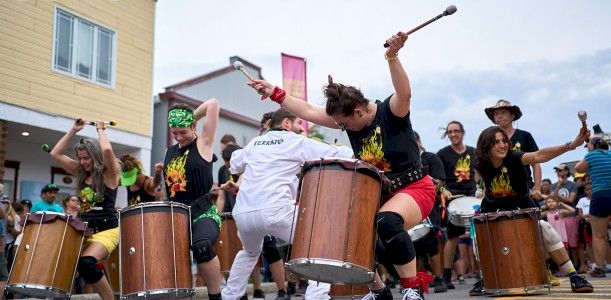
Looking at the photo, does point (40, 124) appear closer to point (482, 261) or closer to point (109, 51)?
point (109, 51)

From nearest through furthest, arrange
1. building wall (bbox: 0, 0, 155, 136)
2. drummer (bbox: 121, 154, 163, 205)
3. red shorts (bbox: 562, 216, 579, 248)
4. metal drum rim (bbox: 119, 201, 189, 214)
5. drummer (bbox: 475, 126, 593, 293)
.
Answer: metal drum rim (bbox: 119, 201, 189, 214) → drummer (bbox: 475, 126, 593, 293) → drummer (bbox: 121, 154, 163, 205) → red shorts (bbox: 562, 216, 579, 248) → building wall (bbox: 0, 0, 155, 136)

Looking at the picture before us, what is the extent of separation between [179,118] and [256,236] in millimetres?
1445

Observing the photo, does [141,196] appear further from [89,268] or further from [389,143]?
[389,143]

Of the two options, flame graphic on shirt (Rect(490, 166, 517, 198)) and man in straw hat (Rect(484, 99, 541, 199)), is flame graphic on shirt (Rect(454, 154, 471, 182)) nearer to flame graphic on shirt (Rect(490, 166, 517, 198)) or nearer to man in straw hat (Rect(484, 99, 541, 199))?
man in straw hat (Rect(484, 99, 541, 199))

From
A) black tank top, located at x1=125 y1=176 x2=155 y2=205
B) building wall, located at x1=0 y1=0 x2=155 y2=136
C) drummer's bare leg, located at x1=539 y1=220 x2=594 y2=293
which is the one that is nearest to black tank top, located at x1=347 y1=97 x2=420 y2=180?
drummer's bare leg, located at x1=539 y1=220 x2=594 y2=293

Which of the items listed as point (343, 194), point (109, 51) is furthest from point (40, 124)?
point (343, 194)

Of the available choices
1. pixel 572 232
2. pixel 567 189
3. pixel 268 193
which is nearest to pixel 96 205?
pixel 268 193

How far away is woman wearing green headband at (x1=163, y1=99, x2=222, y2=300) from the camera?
6.00 m

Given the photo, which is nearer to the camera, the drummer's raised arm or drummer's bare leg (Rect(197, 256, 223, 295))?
the drummer's raised arm

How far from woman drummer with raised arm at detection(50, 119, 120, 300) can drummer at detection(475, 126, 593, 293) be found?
4.11m

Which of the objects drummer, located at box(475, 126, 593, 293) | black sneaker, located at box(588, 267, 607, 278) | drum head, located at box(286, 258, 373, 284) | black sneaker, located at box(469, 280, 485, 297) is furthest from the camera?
black sneaker, located at box(588, 267, 607, 278)

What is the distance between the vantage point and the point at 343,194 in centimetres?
450

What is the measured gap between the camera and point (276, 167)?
620 centimetres

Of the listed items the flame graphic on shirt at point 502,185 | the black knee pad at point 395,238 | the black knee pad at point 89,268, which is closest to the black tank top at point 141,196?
the black knee pad at point 89,268
